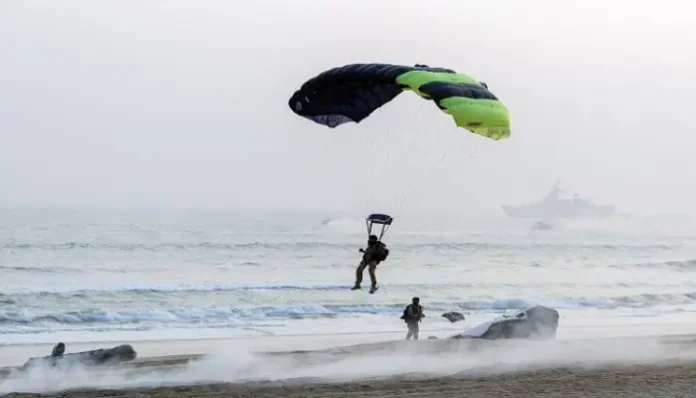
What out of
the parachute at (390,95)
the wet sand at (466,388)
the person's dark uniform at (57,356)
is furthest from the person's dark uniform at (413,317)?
the person's dark uniform at (57,356)

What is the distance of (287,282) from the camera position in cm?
3341

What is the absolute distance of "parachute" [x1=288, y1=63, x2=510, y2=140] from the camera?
12289 millimetres

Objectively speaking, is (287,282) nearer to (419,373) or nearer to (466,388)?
(419,373)

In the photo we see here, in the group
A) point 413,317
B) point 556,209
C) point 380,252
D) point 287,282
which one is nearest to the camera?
point 380,252

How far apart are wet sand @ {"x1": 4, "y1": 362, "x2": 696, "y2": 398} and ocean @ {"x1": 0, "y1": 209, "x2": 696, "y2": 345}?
26.0 feet

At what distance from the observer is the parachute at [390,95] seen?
1229cm

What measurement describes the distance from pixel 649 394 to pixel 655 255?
141 ft

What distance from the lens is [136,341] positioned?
63.9ft

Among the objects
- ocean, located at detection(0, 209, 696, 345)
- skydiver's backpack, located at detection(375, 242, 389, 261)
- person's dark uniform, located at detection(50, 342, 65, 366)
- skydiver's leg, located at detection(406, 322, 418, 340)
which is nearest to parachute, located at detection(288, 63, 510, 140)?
skydiver's backpack, located at detection(375, 242, 389, 261)

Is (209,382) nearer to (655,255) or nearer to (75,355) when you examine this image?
(75,355)

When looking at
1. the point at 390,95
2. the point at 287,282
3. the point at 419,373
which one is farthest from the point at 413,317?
the point at 287,282

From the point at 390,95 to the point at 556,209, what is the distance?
108557 millimetres

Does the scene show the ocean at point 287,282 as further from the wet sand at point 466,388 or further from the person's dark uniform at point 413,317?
the wet sand at point 466,388

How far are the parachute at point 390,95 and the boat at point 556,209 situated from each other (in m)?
93.9
